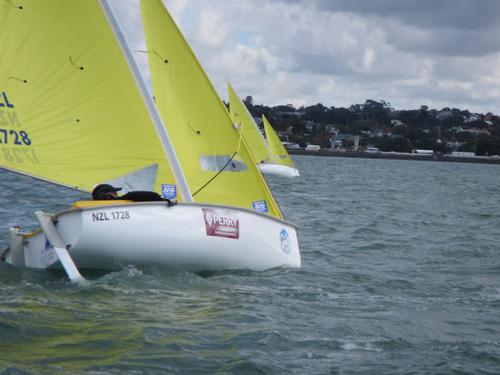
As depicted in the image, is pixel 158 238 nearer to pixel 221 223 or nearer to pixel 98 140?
pixel 221 223

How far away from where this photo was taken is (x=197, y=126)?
1132 cm

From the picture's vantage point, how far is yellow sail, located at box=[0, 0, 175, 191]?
9.99m

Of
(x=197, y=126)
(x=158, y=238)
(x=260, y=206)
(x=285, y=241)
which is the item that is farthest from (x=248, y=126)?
(x=158, y=238)

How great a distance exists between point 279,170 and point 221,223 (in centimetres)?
3626

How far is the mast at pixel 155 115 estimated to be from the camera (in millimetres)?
10289

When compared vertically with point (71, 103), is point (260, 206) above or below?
below

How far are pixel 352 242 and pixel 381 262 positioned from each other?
258 cm

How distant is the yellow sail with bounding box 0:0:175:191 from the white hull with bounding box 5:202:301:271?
3.33ft

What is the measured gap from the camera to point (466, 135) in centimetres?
16500

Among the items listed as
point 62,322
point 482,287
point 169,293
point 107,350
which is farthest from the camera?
point 482,287

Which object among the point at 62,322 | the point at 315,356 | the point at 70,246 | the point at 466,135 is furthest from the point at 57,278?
the point at 466,135

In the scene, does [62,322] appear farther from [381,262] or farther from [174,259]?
[381,262]

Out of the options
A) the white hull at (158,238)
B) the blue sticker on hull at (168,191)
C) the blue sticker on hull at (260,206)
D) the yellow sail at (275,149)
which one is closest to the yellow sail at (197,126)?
the blue sticker on hull at (260,206)

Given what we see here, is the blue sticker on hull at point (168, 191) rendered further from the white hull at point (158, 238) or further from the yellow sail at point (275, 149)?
the yellow sail at point (275, 149)
